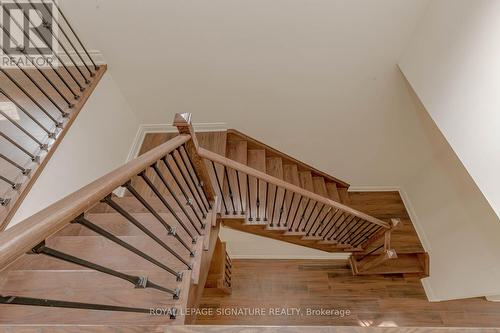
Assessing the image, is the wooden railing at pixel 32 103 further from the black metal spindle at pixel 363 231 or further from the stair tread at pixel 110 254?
the black metal spindle at pixel 363 231

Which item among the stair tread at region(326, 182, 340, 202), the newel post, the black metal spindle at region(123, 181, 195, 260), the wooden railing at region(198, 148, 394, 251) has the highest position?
the stair tread at region(326, 182, 340, 202)

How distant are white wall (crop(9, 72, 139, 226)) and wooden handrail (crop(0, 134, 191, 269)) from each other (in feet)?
4.85

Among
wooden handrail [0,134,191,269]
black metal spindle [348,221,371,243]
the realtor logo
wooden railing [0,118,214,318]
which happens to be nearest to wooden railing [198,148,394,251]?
black metal spindle [348,221,371,243]

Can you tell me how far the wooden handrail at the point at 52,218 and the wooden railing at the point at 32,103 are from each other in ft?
3.69

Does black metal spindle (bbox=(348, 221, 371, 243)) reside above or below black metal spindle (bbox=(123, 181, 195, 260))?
above

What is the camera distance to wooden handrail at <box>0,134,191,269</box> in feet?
1.92

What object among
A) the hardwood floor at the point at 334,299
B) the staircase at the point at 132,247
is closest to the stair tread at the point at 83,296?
the staircase at the point at 132,247

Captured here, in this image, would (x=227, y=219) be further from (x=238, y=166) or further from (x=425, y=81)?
(x=425, y=81)

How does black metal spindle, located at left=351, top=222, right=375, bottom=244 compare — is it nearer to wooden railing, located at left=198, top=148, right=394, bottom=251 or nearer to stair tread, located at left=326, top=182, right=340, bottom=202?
wooden railing, located at left=198, top=148, right=394, bottom=251

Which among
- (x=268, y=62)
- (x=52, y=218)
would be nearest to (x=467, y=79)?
(x=268, y=62)

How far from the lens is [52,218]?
26.9 inches

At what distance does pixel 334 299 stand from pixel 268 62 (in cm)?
292

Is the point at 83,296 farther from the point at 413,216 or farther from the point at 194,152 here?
the point at 413,216

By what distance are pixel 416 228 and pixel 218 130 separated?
3.05 m
